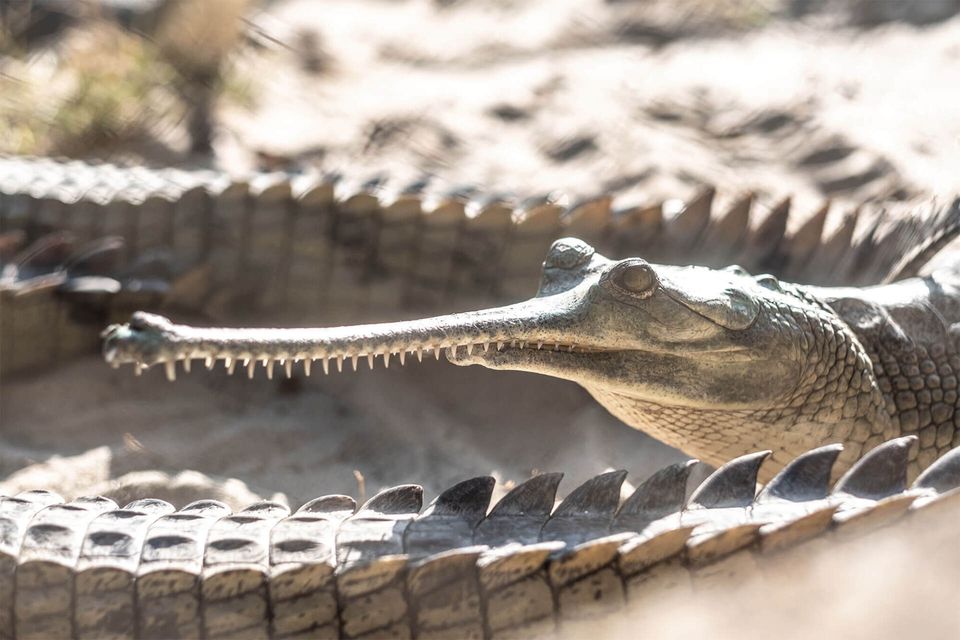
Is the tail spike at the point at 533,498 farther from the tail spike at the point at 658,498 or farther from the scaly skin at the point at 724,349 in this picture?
the scaly skin at the point at 724,349

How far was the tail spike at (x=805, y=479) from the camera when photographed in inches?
95.5

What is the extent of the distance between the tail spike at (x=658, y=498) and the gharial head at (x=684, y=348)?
1.35 feet

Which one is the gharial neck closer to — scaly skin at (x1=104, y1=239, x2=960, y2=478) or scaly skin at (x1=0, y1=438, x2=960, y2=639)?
scaly skin at (x1=104, y1=239, x2=960, y2=478)

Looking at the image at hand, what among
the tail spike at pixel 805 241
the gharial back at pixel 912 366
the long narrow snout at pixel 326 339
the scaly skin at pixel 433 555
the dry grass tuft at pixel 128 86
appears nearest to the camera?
the scaly skin at pixel 433 555

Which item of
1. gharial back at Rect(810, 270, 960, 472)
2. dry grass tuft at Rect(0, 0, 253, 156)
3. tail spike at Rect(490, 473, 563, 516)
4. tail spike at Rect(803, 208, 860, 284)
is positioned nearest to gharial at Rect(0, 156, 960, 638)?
tail spike at Rect(490, 473, 563, 516)

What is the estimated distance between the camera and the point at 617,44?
6312 millimetres

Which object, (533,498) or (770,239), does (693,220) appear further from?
(533,498)

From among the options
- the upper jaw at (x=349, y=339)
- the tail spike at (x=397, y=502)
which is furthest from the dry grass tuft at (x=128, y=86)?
the tail spike at (x=397, y=502)

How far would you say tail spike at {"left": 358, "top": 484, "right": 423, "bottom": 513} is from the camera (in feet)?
8.10

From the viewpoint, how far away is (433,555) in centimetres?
225

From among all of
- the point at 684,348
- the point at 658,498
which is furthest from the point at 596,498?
the point at 684,348

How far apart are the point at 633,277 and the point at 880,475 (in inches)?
28.2

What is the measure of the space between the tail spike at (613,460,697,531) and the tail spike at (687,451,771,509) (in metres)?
0.04

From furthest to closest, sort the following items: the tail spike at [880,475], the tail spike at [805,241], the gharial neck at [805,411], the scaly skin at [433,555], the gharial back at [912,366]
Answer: the tail spike at [805,241] < the gharial back at [912,366] < the gharial neck at [805,411] < the tail spike at [880,475] < the scaly skin at [433,555]
